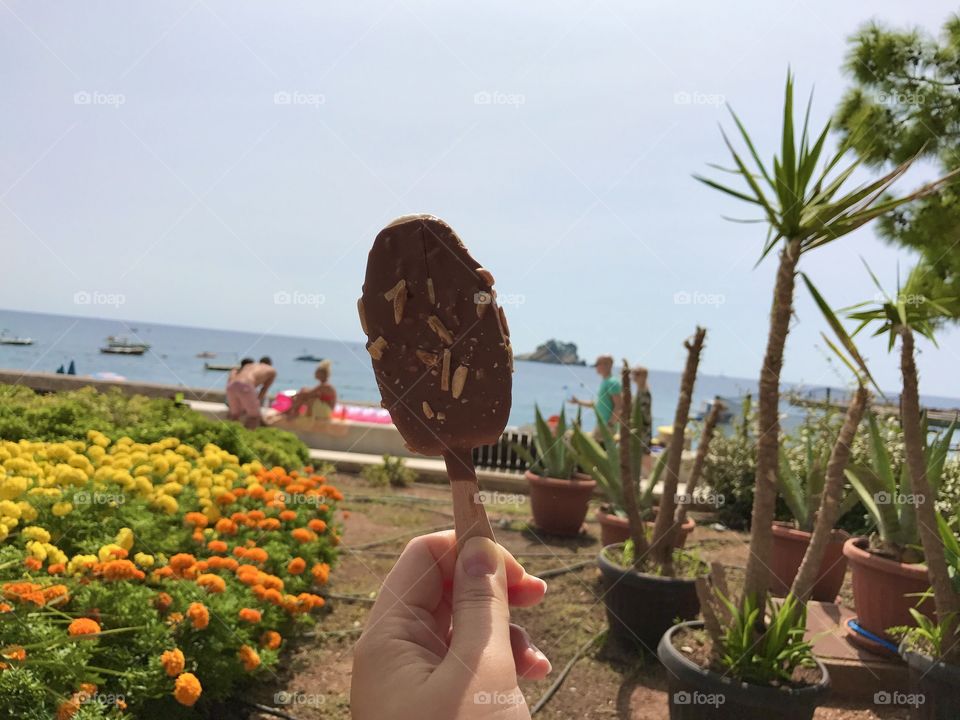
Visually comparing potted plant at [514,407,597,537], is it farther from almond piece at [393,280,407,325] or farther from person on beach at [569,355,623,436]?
almond piece at [393,280,407,325]

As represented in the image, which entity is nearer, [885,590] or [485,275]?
[485,275]

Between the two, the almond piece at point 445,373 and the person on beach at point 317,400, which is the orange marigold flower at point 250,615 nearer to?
the almond piece at point 445,373

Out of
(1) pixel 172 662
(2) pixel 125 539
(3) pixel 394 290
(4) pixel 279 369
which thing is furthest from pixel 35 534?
(4) pixel 279 369

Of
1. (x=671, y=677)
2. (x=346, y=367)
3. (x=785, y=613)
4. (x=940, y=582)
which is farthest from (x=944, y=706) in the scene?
(x=346, y=367)

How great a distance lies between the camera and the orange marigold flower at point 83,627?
262 centimetres

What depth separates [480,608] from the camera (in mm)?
1219

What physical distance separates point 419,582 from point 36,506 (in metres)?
3.01

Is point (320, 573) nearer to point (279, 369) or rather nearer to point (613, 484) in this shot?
point (613, 484)

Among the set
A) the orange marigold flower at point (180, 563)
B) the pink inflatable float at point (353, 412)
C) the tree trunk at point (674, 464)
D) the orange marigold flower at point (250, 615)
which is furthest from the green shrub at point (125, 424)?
the pink inflatable float at point (353, 412)

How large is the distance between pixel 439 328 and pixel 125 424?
586 cm

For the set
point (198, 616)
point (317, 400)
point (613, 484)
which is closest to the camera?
point (198, 616)

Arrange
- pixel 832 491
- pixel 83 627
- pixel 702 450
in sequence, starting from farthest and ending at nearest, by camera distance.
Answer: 1. pixel 702 450
2. pixel 832 491
3. pixel 83 627

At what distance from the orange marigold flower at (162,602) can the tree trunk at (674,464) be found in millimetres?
3133

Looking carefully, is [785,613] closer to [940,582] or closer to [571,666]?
[940,582]
